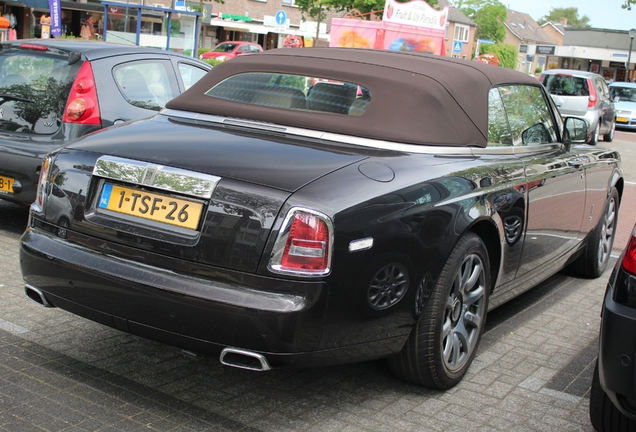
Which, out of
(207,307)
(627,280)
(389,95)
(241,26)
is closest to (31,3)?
(241,26)

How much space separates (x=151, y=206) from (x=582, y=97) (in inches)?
782

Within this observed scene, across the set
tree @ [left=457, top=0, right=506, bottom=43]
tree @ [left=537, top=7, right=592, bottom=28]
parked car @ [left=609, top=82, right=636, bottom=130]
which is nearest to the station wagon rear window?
parked car @ [left=609, top=82, right=636, bottom=130]

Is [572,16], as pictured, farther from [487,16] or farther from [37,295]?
[37,295]

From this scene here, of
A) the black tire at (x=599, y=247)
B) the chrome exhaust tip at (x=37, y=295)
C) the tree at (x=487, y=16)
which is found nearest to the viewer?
the chrome exhaust tip at (x=37, y=295)

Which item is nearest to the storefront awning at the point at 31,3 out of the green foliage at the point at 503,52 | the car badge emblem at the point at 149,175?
the car badge emblem at the point at 149,175

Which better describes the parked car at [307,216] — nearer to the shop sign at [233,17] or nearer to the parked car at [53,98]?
the parked car at [53,98]

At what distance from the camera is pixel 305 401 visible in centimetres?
371

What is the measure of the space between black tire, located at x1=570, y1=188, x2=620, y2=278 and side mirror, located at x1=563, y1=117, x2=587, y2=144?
782 millimetres

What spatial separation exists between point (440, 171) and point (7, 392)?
2218 millimetres

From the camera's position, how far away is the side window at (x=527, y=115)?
15.7 feet

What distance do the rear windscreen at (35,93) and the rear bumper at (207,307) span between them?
304cm

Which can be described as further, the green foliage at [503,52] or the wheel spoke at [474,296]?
the green foliage at [503,52]

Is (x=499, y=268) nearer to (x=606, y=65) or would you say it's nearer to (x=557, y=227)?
(x=557, y=227)

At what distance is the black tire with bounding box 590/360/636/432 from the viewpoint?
10.6ft
